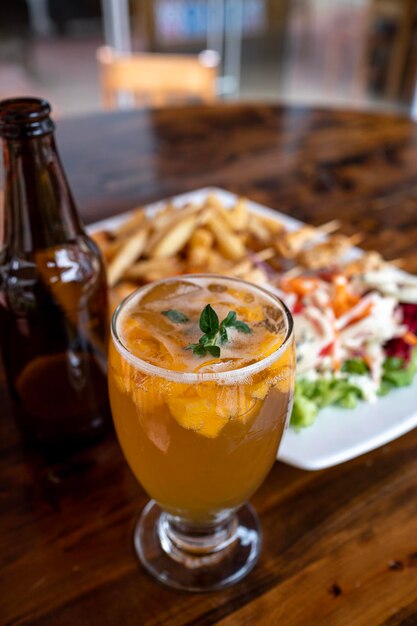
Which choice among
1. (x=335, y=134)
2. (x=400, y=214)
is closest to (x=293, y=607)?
(x=400, y=214)

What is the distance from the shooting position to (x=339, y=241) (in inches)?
47.4

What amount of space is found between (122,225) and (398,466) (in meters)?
0.75

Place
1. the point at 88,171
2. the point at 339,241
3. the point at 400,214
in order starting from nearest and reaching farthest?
the point at 339,241
the point at 400,214
the point at 88,171

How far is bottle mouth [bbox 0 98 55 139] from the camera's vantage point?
0.63m

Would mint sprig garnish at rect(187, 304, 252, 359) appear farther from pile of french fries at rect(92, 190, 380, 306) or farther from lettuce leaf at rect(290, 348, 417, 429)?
pile of french fries at rect(92, 190, 380, 306)

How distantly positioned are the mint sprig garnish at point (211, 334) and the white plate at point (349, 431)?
228 mm

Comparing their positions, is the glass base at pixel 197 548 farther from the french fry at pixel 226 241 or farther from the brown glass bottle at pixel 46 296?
the french fry at pixel 226 241

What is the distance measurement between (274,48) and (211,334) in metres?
5.79

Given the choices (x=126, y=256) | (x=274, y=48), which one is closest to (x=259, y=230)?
(x=126, y=256)

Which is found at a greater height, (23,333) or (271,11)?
(23,333)

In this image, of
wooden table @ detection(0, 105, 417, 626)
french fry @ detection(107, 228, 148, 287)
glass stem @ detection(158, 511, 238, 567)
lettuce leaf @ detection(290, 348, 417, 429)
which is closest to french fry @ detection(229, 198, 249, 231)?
french fry @ detection(107, 228, 148, 287)

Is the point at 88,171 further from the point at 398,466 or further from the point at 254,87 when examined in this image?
the point at 254,87

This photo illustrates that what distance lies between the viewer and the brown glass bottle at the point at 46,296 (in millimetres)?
666

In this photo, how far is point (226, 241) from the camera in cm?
116
